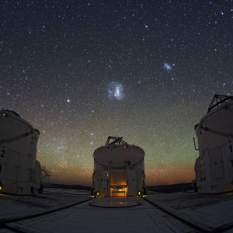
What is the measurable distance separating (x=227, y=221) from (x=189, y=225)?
Answer: 3.35 feet

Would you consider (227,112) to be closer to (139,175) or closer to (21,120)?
(139,175)

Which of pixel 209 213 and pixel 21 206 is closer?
pixel 209 213

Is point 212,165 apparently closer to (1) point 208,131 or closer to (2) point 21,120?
(1) point 208,131

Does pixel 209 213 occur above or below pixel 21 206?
above

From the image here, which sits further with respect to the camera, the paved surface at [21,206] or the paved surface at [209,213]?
the paved surface at [21,206]

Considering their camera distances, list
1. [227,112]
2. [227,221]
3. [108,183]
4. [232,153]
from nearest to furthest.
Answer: [227,221] < [232,153] < [227,112] < [108,183]

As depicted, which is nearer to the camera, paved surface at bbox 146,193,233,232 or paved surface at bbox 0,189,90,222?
paved surface at bbox 146,193,233,232

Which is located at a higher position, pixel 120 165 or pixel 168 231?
pixel 120 165

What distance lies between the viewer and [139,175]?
3070 centimetres

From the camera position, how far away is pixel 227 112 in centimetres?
1783

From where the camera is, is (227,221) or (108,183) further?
(108,183)

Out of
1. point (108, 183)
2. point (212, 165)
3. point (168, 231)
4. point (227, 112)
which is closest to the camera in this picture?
point (168, 231)

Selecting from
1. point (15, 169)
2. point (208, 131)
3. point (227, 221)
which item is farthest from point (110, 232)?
point (208, 131)

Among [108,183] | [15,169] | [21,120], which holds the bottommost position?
[108,183]
